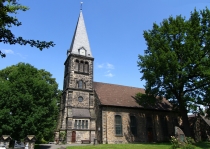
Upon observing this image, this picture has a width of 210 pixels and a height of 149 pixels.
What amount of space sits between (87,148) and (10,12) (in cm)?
1493

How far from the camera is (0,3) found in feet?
18.1

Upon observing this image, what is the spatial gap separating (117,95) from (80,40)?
44.0ft

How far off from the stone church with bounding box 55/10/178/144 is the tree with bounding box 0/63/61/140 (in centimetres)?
547

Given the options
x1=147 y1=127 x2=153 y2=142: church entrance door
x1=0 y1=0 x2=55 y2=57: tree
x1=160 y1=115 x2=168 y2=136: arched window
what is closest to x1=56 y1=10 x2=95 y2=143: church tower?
x1=147 y1=127 x2=153 y2=142: church entrance door

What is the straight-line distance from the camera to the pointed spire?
1345 inches

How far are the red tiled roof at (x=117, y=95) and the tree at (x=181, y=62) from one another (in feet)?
20.7

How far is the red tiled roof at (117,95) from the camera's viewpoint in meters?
29.0

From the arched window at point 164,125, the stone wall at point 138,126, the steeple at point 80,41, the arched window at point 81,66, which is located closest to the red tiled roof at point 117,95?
the stone wall at point 138,126

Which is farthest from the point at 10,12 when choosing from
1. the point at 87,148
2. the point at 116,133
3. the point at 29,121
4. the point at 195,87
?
the point at 116,133

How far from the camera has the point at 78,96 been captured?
30047mm

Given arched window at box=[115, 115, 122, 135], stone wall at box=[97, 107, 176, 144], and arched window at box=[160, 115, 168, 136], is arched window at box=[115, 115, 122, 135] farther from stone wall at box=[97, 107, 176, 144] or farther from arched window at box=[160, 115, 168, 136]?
arched window at box=[160, 115, 168, 136]

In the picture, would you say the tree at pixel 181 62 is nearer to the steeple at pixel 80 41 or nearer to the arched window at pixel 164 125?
the arched window at pixel 164 125

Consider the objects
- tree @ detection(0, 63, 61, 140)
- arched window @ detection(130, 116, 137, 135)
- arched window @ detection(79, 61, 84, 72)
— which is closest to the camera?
tree @ detection(0, 63, 61, 140)

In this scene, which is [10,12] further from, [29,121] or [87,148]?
[29,121]
